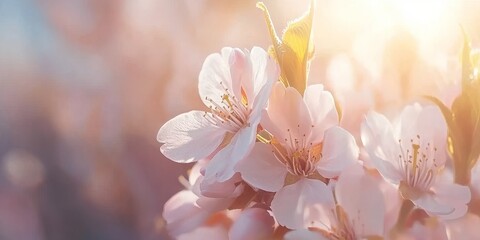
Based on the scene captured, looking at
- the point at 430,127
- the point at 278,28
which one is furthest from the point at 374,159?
the point at 278,28

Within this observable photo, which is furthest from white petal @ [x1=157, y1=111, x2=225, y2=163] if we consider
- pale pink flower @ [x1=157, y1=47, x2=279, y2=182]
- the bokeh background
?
the bokeh background

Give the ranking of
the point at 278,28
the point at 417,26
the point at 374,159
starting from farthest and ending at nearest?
the point at 278,28 < the point at 417,26 < the point at 374,159

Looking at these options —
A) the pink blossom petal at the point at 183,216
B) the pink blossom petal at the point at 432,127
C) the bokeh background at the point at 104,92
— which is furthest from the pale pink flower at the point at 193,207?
the bokeh background at the point at 104,92

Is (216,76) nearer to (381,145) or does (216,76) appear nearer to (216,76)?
(216,76)

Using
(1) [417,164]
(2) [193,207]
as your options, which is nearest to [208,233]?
(2) [193,207]

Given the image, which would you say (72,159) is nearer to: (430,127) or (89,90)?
(89,90)

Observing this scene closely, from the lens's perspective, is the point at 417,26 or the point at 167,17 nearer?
the point at 417,26
